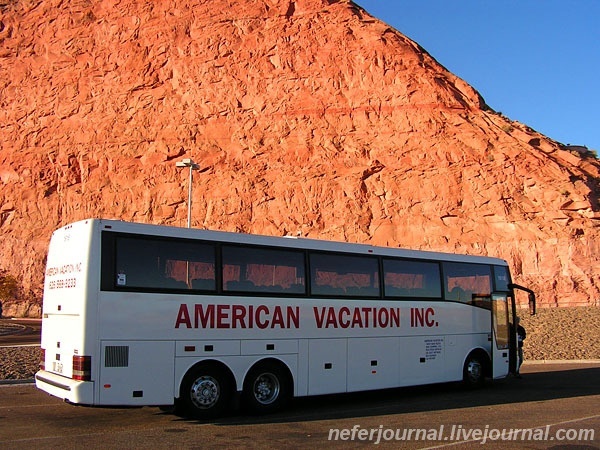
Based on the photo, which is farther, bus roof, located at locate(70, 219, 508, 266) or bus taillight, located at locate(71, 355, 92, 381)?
bus roof, located at locate(70, 219, 508, 266)

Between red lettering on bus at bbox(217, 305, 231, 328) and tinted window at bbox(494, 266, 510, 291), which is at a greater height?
tinted window at bbox(494, 266, 510, 291)

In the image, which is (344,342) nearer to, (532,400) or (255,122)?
(532,400)

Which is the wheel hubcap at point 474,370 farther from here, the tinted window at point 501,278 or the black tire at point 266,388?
the black tire at point 266,388

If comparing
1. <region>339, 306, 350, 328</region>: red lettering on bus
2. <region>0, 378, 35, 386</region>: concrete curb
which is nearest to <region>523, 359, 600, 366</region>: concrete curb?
<region>339, 306, 350, 328</region>: red lettering on bus

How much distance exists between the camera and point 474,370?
14805 millimetres

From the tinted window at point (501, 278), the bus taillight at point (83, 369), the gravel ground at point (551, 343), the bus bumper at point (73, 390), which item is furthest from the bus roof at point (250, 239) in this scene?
the gravel ground at point (551, 343)

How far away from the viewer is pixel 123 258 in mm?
9875

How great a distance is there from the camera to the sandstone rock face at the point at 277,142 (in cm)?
4906

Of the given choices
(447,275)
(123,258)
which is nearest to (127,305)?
(123,258)

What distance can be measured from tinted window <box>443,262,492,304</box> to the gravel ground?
694 centimetres

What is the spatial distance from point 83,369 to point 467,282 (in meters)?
8.60

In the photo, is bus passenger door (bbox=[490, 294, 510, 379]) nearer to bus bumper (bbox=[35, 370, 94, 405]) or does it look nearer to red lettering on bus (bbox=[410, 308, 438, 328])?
red lettering on bus (bbox=[410, 308, 438, 328])

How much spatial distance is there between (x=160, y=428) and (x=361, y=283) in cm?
464

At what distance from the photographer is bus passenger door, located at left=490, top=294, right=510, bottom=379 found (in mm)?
15180
